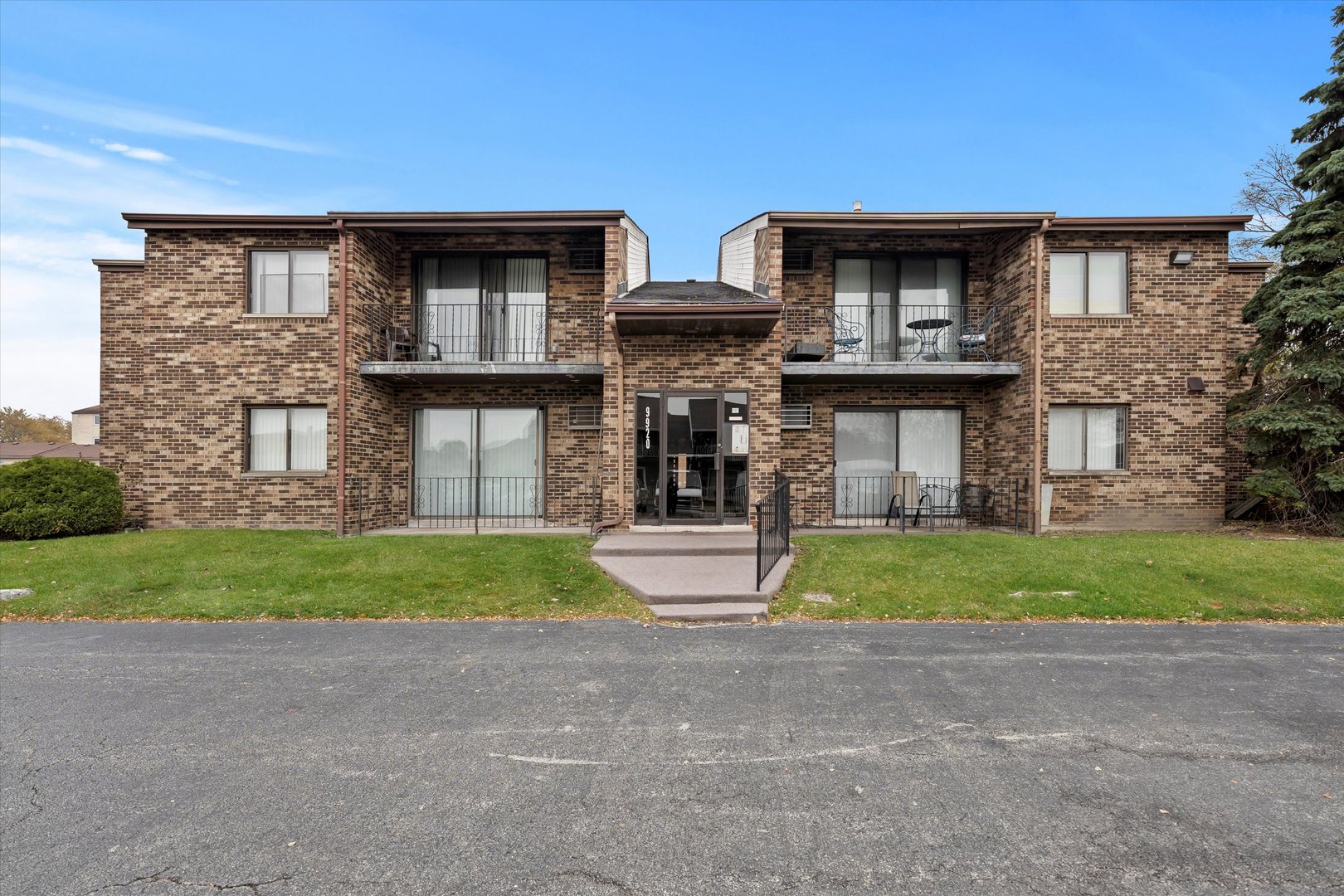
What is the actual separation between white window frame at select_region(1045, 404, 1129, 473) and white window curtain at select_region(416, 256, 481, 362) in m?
11.4

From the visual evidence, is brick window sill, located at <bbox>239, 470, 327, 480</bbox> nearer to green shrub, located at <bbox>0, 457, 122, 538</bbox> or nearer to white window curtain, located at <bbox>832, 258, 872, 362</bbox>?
green shrub, located at <bbox>0, 457, 122, 538</bbox>

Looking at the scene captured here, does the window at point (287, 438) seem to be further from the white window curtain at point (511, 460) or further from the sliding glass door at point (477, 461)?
the white window curtain at point (511, 460)

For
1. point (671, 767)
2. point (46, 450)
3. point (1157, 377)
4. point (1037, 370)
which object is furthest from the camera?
point (46, 450)

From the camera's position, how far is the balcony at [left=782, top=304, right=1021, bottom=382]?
12.3 metres

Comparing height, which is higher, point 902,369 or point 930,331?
point 930,331

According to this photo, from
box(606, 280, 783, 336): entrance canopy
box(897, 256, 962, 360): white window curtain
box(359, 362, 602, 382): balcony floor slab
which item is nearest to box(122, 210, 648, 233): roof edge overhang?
box(606, 280, 783, 336): entrance canopy

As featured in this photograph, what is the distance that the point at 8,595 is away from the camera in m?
7.57

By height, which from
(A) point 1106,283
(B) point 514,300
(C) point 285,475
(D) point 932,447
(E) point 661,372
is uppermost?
(A) point 1106,283

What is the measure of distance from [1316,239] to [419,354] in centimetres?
1660

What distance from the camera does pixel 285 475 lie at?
12242mm

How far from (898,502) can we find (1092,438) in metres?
3.84

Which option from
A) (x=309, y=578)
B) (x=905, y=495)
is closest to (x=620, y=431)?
(x=309, y=578)

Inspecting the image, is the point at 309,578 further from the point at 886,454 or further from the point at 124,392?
the point at 886,454

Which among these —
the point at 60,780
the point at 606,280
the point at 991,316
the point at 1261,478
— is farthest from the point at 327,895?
the point at 1261,478
